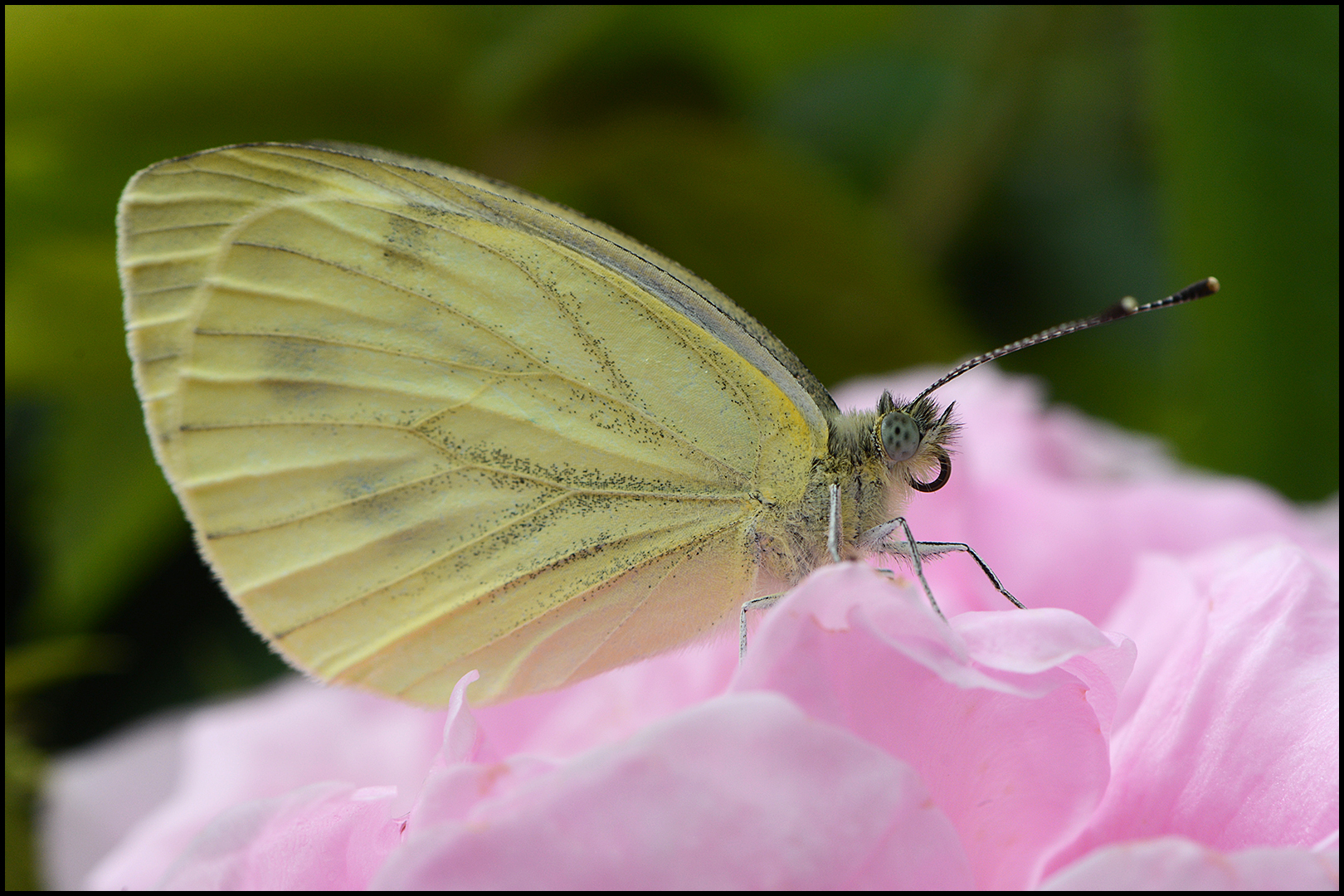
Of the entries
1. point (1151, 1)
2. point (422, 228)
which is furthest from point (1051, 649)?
point (1151, 1)

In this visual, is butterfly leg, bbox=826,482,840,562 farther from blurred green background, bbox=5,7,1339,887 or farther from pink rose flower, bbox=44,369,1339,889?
blurred green background, bbox=5,7,1339,887

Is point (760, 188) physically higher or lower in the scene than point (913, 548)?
higher

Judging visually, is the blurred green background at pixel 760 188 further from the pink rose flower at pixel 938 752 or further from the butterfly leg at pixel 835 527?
the butterfly leg at pixel 835 527

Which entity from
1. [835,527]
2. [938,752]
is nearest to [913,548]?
[835,527]

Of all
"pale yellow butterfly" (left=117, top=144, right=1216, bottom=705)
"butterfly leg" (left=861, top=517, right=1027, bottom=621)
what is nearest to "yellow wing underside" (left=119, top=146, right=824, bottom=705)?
"pale yellow butterfly" (left=117, top=144, right=1216, bottom=705)

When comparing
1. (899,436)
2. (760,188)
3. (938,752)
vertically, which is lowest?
(938,752)

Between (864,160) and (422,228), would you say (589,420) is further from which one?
(864,160)

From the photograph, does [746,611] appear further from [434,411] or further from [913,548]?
[434,411]
